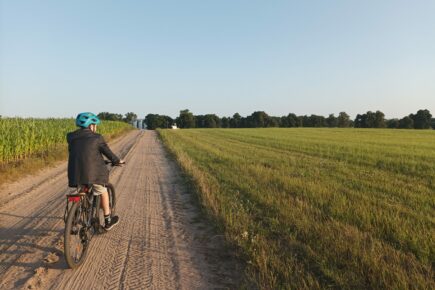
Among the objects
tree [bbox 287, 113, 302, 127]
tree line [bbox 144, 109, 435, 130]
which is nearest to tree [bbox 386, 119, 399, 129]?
tree line [bbox 144, 109, 435, 130]

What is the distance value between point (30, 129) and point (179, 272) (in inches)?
612

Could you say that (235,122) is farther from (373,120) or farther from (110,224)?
(110,224)

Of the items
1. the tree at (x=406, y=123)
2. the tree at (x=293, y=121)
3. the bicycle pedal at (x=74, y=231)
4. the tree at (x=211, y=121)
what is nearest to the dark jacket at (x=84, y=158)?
the bicycle pedal at (x=74, y=231)

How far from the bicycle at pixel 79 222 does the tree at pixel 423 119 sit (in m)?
126

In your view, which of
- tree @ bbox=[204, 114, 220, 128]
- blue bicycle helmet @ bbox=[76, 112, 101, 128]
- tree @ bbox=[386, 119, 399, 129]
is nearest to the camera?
blue bicycle helmet @ bbox=[76, 112, 101, 128]

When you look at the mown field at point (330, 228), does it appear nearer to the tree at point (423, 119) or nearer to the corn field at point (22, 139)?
the corn field at point (22, 139)

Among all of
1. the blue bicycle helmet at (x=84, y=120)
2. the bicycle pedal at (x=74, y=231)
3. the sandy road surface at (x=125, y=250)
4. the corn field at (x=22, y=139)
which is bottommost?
the sandy road surface at (x=125, y=250)

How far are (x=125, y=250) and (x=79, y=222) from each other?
0.91 m

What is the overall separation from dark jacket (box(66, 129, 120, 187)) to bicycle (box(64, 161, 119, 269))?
19 cm

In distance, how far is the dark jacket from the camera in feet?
16.1

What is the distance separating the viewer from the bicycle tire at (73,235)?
14.4 feet

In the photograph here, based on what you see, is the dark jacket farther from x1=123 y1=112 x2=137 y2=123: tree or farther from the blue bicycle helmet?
x1=123 y1=112 x2=137 y2=123: tree

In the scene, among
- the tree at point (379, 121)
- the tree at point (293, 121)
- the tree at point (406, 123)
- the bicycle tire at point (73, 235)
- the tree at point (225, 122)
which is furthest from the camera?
the tree at point (225, 122)

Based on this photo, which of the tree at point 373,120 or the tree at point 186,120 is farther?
the tree at point 186,120
